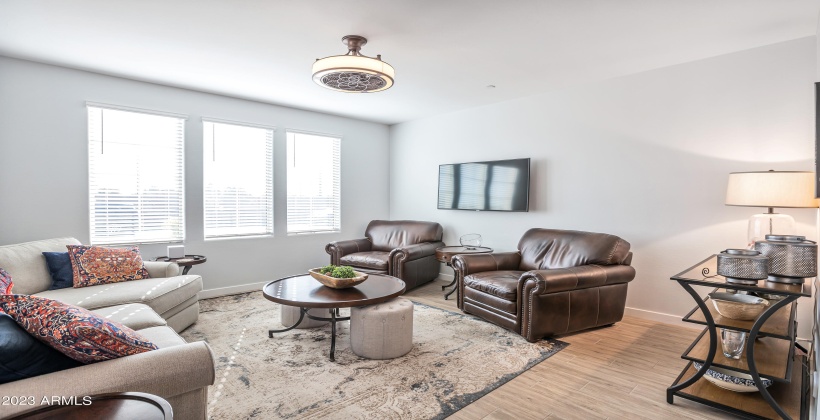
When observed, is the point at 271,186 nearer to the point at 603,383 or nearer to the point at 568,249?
the point at 568,249

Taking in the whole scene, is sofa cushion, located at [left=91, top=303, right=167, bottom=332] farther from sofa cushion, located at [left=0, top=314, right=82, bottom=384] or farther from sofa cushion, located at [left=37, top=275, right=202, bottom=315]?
sofa cushion, located at [left=0, top=314, right=82, bottom=384]

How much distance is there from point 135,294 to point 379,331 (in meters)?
1.93

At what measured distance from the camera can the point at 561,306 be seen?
329 cm

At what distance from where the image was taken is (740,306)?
219cm

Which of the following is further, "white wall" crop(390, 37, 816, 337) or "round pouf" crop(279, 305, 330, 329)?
"round pouf" crop(279, 305, 330, 329)

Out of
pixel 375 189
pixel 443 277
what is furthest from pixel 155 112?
pixel 443 277

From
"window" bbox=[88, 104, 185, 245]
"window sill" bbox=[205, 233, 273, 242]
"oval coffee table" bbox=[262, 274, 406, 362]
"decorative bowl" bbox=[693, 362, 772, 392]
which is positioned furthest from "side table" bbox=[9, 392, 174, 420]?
"window sill" bbox=[205, 233, 273, 242]

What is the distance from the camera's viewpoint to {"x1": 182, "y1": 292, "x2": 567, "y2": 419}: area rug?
7.38 feet

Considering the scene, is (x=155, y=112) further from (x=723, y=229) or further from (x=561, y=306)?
(x=723, y=229)

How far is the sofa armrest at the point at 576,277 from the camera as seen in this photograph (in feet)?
10.4

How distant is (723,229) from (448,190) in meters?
3.18

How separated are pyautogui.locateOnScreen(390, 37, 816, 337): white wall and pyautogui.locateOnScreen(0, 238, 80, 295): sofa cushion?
15.2 ft

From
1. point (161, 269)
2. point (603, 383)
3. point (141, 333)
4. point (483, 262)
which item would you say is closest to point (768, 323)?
point (603, 383)

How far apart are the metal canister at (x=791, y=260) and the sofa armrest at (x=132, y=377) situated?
3042 mm
